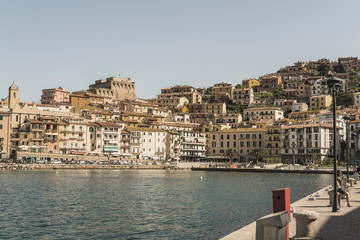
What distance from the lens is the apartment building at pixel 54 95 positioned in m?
159

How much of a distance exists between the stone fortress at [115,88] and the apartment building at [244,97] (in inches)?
1670

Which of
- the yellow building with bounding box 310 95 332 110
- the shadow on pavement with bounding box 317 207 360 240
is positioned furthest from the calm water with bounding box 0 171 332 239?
the yellow building with bounding box 310 95 332 110

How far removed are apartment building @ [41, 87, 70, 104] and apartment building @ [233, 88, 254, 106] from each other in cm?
6451

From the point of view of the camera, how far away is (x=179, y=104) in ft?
543

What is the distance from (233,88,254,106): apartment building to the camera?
169 m

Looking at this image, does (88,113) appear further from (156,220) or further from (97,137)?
(156,220)

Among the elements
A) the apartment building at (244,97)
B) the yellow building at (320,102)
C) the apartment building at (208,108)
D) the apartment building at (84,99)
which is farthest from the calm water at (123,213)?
the apartment building at (244,97)

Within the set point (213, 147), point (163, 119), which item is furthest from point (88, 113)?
point (213, 147)

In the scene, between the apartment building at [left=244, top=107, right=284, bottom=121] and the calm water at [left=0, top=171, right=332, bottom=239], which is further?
the apartment building at [left=244, top=107, right=284, bottom=121]

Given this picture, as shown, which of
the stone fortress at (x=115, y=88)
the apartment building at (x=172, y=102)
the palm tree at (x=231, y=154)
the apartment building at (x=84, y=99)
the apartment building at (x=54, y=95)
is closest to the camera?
the palm tree at (x=231, y=154)

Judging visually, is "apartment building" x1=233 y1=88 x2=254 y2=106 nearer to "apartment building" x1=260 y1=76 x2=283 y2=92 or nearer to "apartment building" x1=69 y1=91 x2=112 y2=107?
"apartment building" x1=260 y1=76 x2=283 y2=92

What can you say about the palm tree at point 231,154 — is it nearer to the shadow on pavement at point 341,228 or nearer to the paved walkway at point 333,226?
the paved walkway at point 333,226

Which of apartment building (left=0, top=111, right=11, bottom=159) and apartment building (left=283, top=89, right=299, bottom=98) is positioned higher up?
apartment building (left=283, top=89, right=299, bottom=98)

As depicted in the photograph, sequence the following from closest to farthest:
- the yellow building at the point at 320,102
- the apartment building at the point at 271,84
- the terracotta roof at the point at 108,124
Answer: the terracotta roof at the point at 108,124 < the yellow building at the point at 320,102 < the apartment building at the point at 271,84
